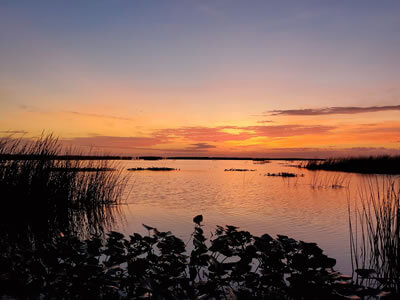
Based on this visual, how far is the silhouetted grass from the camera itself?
1331 inches

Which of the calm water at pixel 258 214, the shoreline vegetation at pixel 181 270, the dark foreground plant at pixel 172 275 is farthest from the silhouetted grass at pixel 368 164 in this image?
the dark foreground plant at pixel 172 275

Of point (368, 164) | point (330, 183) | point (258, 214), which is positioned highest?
point (368, 164)

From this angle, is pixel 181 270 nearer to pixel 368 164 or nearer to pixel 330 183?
pixel 330 183

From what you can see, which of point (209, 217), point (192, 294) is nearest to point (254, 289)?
point (192, 294)

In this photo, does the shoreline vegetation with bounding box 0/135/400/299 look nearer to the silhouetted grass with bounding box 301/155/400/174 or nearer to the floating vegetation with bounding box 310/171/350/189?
the floating vegetation with bounding box 310/171/350/189

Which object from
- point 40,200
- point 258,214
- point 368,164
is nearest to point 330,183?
point 258,214

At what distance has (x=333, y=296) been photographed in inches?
137

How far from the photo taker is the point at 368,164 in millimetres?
36125

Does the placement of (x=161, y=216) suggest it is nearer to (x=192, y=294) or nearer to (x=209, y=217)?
(x=209, y=217)

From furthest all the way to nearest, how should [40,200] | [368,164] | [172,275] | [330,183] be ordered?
[368,164] → [330,183] → [40,200] → [172,275]

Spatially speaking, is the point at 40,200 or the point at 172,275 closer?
the point at 172,275

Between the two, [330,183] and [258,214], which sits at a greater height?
[330,183]

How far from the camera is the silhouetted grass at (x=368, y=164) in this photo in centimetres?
3381

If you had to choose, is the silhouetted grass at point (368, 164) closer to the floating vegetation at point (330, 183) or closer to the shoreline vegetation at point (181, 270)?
the floating vegetation at point (330, 183)
